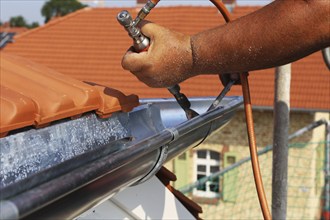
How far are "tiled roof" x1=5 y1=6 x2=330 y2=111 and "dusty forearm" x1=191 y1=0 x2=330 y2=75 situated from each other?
842 cm

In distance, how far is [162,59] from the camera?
1200 mm

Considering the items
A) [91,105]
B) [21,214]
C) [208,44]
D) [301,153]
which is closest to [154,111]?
[91,105]

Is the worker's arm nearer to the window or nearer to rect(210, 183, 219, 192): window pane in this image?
rect(210, 183, 219, 192): window pane

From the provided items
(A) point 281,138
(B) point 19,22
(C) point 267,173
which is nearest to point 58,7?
(B) point 19,22

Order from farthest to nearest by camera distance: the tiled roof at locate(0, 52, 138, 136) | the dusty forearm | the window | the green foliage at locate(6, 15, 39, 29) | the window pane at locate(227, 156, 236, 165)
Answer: the green foliage at locate(6, 15, 39, 29), the window, the window pane at locate(227, 156, 236, 165), the tiled roof at locate(0, 52, 138, 136), the dusty forearm

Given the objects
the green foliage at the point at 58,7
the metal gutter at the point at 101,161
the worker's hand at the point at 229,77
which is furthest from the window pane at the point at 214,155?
the green foliage at the point at 58,7

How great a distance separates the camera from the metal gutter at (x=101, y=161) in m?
0.82

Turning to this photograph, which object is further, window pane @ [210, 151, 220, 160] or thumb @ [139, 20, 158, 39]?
window pane @ [210, 151, 220, 160]

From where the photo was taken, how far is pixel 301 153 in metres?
9.18

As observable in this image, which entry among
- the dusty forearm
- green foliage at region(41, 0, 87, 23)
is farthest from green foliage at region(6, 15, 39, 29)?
the dusty forearm

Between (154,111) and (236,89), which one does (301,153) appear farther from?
(154,111)

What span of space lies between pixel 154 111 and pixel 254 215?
23.8ft

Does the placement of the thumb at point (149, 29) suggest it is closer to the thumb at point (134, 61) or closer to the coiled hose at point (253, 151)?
the thumb at point (134, 61)

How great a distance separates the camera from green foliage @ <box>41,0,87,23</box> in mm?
54625
